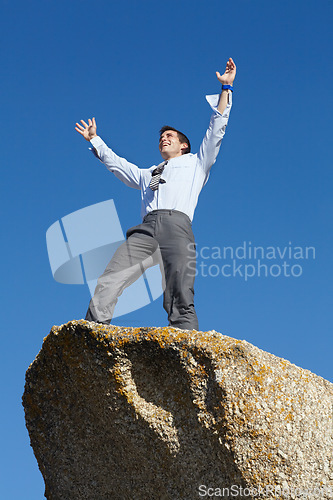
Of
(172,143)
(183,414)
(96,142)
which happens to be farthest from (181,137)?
(183,414)

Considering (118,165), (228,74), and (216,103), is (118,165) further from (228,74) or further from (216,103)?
(228,74)

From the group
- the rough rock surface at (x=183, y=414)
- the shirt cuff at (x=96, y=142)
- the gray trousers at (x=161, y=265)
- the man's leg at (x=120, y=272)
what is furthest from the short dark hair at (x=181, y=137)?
the rough rock surface at (x=183, y=414)

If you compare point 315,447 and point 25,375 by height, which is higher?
point 25,375

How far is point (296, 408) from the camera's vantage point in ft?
15.6

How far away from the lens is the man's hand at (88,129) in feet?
23.0

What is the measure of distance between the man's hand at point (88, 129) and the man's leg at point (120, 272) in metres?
1.57

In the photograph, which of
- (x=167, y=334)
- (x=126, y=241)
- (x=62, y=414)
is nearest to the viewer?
(x=167, y=334)

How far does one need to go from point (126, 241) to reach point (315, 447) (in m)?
2.65

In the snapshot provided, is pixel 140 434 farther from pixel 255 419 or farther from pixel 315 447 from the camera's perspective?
pixel 315 447

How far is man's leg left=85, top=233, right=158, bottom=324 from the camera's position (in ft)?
18.1

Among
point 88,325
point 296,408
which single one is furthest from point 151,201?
point 296,408

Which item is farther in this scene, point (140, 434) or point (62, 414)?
point (62, 414)

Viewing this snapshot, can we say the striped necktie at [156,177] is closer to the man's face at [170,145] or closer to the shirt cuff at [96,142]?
the man's face at [170,145]

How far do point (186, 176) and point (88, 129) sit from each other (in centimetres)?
145
